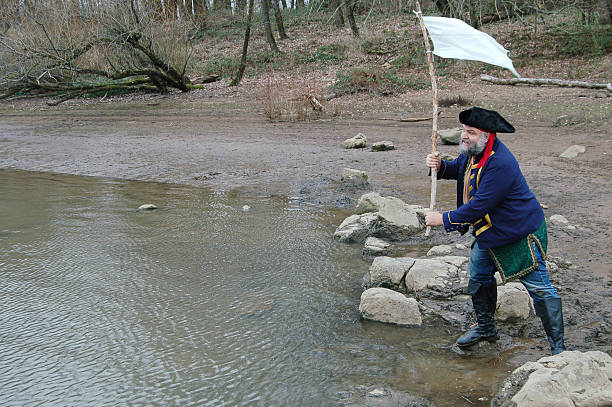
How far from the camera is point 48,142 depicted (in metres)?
13.6

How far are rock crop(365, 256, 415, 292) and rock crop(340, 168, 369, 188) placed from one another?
3384 mm

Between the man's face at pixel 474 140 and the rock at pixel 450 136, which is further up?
the man's face at pixel 474 140

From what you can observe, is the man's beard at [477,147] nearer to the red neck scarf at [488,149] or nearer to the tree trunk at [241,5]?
the red neck scarf at [488,149]

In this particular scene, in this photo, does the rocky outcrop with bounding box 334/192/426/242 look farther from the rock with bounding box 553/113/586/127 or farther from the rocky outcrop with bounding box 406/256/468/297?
the rock with bounding box 553/113/586/127

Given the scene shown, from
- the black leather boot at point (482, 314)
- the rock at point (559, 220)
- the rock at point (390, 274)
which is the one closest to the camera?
the black leather boot at point (482, 314)

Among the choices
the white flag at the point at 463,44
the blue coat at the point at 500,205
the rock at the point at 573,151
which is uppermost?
the white flag at the point at 463,44

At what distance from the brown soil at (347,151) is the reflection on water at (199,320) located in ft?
3.89

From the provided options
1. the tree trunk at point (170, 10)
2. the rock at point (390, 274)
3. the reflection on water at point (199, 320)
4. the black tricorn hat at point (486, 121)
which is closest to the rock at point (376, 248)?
the reflection on water at point (199, 320)

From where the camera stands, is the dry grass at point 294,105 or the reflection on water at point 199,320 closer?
the reflection on water at point 199,320

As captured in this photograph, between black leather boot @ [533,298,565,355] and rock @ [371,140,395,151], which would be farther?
rock @ [371,140,395,151]

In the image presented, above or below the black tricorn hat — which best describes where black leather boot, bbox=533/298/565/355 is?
below

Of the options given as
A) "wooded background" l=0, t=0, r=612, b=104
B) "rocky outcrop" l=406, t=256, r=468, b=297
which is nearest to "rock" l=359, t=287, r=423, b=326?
"rocky outcrop" l=406, t=256, r=468, b=297

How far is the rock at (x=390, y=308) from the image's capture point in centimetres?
439

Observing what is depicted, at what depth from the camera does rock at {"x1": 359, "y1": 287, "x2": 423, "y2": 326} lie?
439 centimetres
